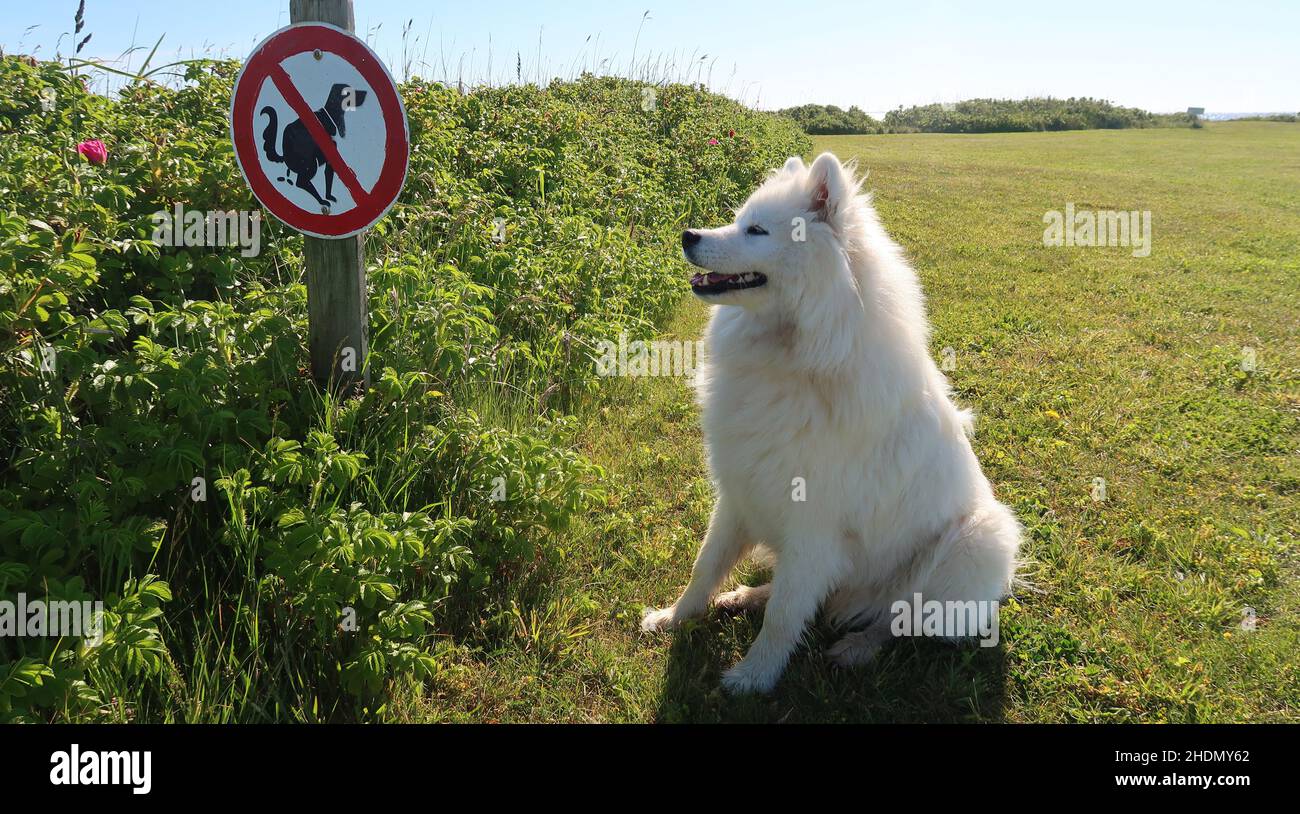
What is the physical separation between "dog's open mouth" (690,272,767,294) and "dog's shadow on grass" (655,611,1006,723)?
58.0 inches

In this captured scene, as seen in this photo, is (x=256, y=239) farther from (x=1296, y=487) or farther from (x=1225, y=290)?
(x=1225, y=290)

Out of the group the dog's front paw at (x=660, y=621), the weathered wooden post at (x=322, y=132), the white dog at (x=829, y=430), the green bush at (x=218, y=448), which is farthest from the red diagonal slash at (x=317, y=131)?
the dog's front paw at (x=660, y=621)

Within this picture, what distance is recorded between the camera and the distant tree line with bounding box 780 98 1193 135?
29.3m

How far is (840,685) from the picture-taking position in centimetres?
302

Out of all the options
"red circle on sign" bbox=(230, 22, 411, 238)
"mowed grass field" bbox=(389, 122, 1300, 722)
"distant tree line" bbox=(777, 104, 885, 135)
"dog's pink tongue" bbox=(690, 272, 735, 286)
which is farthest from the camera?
"distant tree line" bbox=(777, 104, 885, 135)

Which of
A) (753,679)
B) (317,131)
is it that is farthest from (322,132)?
(753,679)

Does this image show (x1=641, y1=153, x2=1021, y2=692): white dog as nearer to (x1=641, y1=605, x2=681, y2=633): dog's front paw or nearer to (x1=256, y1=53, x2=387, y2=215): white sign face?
(x1=641, y1=605, x2=681, y2=633): dog's front paw

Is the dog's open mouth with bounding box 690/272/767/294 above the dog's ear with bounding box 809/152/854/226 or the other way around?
the other way around

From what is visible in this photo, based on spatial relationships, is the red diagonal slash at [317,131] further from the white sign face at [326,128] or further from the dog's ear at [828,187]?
the dog's ear at [828,187]

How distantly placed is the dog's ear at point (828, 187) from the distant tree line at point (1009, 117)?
26655mm

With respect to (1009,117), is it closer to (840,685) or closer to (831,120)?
(831,120)

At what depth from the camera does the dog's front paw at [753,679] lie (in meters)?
2.94

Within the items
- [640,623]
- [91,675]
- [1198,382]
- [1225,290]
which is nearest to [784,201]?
[640,623]

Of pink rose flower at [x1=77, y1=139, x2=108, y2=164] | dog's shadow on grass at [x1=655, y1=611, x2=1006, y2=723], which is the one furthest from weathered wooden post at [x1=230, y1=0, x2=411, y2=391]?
dog's shadow on grass at [x1=655, y1=611, x2=1006, y2=723]
